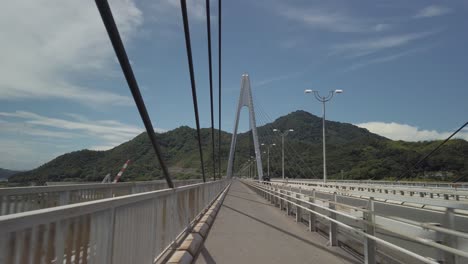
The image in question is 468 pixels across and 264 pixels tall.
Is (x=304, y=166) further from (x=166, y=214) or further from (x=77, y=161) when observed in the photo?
(x=166, y=214)

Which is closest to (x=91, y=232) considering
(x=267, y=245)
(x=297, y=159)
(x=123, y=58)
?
(x=123, y=58)

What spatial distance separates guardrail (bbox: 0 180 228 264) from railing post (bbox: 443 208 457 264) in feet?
11.3

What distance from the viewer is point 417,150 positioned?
7931cm

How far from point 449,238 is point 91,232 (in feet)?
12.0

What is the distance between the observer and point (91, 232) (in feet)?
12.0

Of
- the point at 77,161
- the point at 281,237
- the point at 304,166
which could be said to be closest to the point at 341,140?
the point at 304,166

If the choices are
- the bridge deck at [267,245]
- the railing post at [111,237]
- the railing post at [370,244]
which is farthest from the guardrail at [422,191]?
the railing post at [111,237]

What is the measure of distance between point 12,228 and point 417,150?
84491 mm

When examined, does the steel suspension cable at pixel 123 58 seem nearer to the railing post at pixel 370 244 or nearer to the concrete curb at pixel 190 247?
the concrete curb at pixel 190 247

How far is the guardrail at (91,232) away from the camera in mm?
2540

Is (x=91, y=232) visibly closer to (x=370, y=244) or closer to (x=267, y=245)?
(x=370, y=244)

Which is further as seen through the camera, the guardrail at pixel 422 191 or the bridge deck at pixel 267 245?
the guardrail at pixel 422 191

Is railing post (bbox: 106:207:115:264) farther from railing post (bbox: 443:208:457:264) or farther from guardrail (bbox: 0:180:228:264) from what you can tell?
railing post (bbox: 443:208:457:264)

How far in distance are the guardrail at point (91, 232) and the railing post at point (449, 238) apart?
3.44 meters
